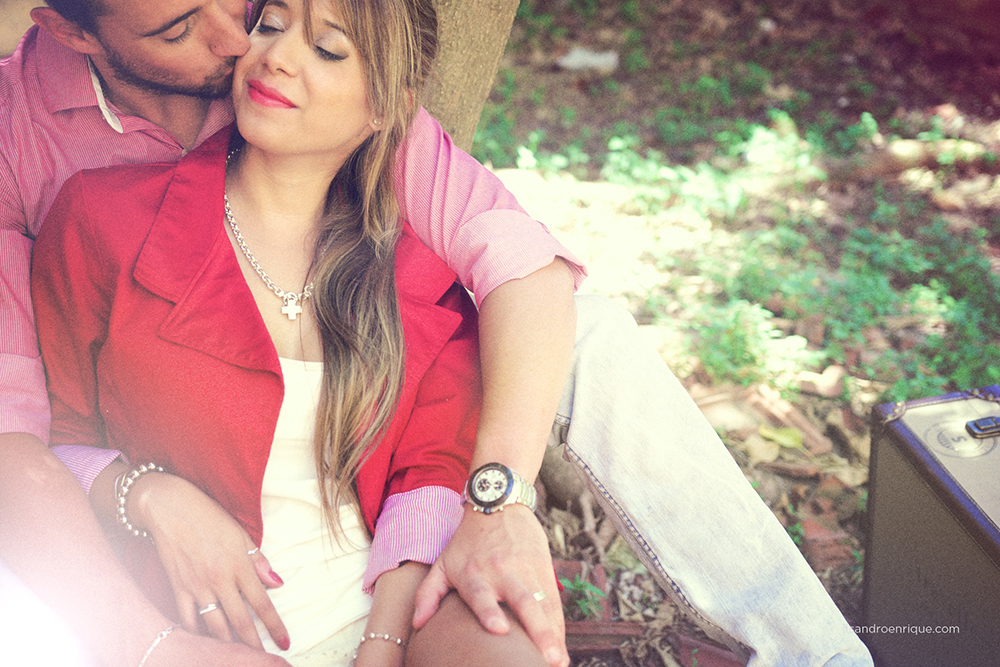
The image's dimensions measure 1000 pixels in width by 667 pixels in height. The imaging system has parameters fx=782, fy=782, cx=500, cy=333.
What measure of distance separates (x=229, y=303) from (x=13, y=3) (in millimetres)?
658

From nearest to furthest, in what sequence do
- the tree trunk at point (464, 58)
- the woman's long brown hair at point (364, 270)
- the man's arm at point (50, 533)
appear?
the man's arm at point (50, 533)
the woman's long brown hair at point (364, 270)
the tree trunk at point (464, 58)

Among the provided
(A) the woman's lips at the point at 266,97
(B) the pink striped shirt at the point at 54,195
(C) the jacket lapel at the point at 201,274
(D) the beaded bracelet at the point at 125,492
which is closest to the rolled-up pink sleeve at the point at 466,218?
(B) the pink striped shirt at the point at 54,195

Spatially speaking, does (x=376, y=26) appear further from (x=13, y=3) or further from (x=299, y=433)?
(x=299, y=433)

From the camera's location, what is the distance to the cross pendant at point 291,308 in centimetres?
169

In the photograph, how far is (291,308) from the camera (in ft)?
5.57

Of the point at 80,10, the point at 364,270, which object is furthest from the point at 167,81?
the point at 364,270

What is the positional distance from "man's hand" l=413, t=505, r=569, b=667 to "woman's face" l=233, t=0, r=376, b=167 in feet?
2.96

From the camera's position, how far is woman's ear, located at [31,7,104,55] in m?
1.44

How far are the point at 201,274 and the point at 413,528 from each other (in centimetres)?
68

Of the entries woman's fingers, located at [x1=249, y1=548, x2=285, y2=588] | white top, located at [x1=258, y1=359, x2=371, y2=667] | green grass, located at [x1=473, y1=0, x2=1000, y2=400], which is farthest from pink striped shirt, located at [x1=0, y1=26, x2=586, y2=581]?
green grass, located at [x1=473, y1=0, x2=1000, y2=400]

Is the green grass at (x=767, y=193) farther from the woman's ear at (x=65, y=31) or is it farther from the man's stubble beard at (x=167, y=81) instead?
the woman's ear at (x=65, y=31)

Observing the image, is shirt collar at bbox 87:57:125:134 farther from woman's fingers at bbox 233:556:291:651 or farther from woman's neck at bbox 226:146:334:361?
woman's fingers at bbox 233:556:291:651

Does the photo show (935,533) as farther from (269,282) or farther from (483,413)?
(269,282)

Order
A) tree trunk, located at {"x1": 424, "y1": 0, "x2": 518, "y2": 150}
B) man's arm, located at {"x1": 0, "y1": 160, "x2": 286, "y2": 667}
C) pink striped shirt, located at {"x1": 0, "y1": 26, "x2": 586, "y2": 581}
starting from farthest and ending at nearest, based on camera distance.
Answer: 1. tree trunk, located at {"x1": 424, "y1": 0, "x2": 518, "y2": 150}
2. pink striped shirt, located at {"x1": 0, "y1": 26, "x2": 586, "y2": 581}
3. man's arm, located at {"x1": 0, "y1": 160, "x2": 286, "y2": 667}
